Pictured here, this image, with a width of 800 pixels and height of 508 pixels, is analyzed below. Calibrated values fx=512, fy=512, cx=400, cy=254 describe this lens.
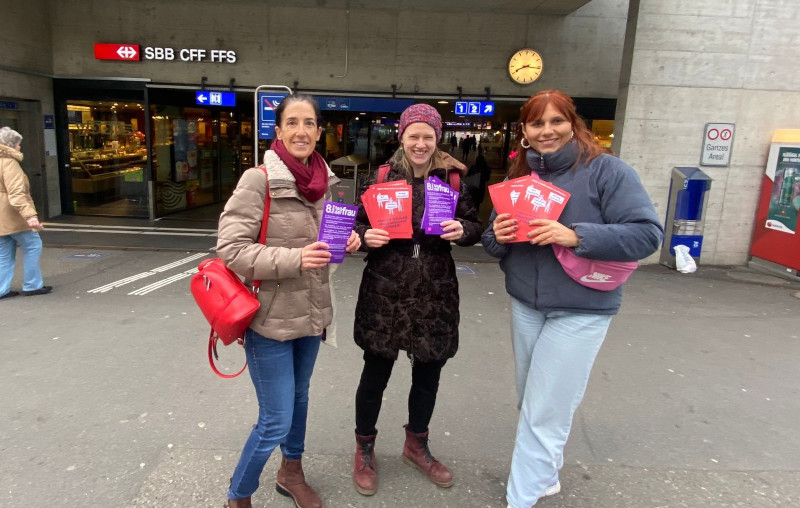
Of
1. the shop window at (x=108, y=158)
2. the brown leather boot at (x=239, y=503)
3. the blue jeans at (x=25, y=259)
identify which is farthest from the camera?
the shop window at (x=108, y=158)

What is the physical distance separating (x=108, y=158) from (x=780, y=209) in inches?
497

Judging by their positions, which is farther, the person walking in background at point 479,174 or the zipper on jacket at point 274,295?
the person walking in background at point 479,174

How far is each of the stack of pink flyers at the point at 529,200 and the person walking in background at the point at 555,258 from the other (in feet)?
0.14

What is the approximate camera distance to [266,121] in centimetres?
777

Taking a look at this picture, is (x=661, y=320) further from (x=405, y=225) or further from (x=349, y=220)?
(x=349, y=220)

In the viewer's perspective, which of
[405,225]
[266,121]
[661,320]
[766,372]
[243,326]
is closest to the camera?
[243,326]

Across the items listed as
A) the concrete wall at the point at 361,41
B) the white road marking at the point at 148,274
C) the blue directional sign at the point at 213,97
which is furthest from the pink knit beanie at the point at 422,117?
the blue directional sign at the point at 213,97

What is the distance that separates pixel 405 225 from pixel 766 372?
12.2 feet

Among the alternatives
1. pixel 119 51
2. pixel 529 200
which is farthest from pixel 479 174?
pixel 529 200

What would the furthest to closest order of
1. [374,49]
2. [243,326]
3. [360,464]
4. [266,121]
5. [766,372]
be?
[374,49] → [266,121] → [766,372] → [360,464] → [243,326]

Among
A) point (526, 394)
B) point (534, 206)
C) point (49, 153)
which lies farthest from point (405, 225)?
point (49, 153)

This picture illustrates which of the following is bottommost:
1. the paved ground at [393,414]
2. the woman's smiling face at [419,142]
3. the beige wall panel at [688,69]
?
the paved ground at [393,414]

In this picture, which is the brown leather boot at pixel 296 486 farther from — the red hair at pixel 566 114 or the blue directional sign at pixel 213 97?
the blue directional sign at pixel 213 97

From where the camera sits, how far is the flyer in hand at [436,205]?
2406mm
